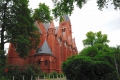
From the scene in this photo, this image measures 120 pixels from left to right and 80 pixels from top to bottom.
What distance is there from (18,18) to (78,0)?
13445mm

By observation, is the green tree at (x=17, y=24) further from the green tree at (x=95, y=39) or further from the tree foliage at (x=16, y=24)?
the green tree at (x=95, y=39)

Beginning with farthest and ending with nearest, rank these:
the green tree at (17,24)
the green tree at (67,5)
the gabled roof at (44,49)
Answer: the gabled roof at (44,49), the green tree at (17,24), the green tree at (67,5)

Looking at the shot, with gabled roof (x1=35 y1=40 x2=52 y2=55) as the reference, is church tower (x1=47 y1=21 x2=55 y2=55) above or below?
above

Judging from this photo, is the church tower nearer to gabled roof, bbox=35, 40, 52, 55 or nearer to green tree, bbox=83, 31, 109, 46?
gabled roof, bbox=35, 40, 52, 55

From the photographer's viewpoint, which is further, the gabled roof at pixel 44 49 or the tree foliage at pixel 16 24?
the gabled roof at pixel 44 49

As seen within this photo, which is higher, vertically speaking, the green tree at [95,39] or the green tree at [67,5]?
the green tree at [95,39]

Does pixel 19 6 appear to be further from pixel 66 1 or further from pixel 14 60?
pixel 14 60

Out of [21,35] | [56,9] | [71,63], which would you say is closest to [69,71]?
[71,63]

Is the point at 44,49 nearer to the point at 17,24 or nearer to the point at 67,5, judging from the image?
the point at 17,24

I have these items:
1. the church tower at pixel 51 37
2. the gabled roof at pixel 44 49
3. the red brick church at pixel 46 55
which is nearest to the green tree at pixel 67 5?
the red brick church at pixel 46 55

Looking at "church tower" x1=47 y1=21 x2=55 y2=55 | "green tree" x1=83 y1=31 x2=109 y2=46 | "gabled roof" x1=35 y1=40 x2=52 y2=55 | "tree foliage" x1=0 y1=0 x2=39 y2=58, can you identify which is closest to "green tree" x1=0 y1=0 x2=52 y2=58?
"tree foliage" x1=0 y1=0 x2=39 y2=58

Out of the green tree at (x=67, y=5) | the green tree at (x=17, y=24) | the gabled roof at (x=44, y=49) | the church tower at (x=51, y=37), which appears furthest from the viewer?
the church tower at (x=51, y=37)

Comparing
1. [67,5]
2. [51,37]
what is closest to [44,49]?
[51,37]

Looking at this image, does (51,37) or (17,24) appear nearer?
(17,24)
